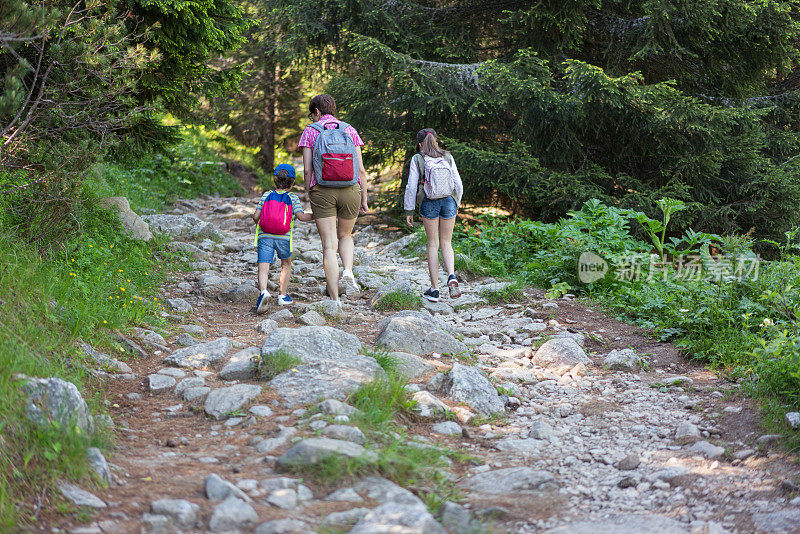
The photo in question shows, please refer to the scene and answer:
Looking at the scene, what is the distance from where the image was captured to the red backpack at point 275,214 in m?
6.84

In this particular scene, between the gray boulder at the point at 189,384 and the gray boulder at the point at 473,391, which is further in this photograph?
the gray boulder at the point at 473,391

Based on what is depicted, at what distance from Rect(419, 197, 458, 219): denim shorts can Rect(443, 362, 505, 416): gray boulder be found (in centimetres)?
308

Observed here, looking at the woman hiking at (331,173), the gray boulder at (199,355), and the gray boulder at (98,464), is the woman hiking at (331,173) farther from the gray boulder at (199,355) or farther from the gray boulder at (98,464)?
the gray boulder at (98,464)

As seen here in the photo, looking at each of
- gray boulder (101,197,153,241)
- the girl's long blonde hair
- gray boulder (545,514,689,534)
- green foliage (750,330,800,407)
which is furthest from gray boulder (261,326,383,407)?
gray boulder (101,197,153,241)

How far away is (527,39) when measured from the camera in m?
11.0

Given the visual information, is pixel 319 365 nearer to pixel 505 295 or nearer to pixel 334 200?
pixel 334 200

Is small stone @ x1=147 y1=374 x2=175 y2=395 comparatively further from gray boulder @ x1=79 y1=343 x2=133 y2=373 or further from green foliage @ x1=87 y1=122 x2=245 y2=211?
green foliage @ x1=87 y1=122 x2=245 y2=211


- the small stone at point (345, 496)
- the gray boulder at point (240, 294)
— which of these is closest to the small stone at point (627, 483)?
the small stone at point (345, 496)

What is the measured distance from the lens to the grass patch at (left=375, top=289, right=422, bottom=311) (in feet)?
23.2

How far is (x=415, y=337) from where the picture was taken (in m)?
5.55

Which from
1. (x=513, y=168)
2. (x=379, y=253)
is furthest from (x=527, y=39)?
(x=379, y=253)

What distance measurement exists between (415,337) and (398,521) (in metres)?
2.96

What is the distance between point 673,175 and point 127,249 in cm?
802

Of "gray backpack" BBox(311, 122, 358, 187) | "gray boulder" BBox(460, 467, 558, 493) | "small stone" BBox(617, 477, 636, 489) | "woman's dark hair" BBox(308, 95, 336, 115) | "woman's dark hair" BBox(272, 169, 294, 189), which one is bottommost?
"small stone" BBox(617, 477, 636, 489)
